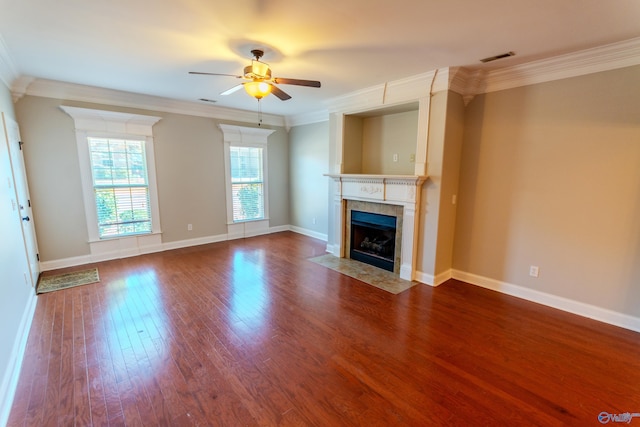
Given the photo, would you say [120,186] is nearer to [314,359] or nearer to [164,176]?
[164,176]

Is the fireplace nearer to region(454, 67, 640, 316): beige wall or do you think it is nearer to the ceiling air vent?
region(454, 67, 640, 316): beige wall

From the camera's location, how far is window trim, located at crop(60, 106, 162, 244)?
4180 mm

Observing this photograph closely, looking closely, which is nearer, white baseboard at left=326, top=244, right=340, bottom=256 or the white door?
the white door

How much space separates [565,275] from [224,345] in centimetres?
356

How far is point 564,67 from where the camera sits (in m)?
2.88

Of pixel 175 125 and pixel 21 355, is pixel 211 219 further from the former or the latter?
pixel 21 355

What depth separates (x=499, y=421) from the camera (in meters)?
1.72

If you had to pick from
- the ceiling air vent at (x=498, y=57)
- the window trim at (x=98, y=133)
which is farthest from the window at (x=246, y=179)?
the ceiling air vent at (x=498, y=57)

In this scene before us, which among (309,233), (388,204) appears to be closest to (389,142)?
(388,204)

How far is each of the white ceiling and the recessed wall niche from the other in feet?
2.94

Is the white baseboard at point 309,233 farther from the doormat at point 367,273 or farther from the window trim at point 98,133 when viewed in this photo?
the window trim at point 98,133

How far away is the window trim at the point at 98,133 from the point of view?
13.7 feet

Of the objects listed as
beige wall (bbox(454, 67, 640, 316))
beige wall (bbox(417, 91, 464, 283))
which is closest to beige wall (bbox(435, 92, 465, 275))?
beige wall (bbox(417, 91, 464, 283))

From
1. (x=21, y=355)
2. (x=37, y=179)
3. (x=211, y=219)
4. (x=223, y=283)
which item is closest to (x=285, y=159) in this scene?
(x=211, y=219)
